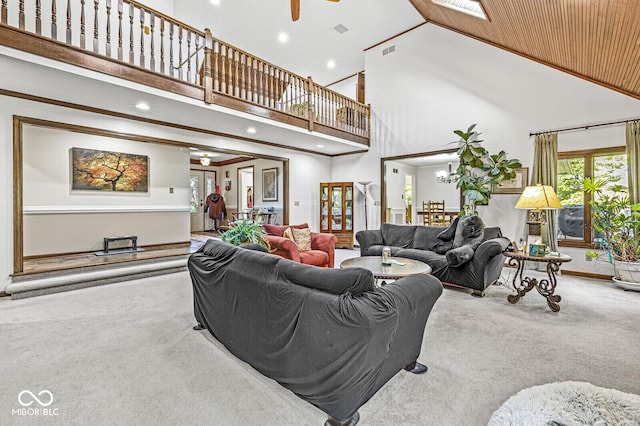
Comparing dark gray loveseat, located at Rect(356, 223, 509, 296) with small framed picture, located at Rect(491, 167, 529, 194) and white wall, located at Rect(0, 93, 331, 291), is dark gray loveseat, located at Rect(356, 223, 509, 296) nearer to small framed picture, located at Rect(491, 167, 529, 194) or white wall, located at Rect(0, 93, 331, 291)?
small framed picture, located at Rect(491, 167, 529, 194)

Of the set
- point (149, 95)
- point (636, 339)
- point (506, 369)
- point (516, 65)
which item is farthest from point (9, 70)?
point (516, 65)

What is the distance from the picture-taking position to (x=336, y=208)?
322 inches

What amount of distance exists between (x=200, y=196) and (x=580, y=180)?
1035cm

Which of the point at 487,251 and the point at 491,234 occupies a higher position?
the point at 491,234

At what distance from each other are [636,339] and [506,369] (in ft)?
4.94

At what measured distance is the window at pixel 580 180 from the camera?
479cm

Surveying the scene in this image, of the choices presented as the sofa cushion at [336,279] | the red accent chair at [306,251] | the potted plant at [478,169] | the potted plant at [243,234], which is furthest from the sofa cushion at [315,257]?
the potted plant at [478,169]

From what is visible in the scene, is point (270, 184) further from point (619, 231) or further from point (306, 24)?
point (619, 231)

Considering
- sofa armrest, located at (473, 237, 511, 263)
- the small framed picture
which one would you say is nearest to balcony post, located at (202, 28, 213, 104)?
sofa armrest, located at (473, 237, 511, 263)

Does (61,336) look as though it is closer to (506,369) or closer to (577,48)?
(506,369)

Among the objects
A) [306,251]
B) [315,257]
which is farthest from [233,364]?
[306,251]

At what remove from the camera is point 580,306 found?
136 inches

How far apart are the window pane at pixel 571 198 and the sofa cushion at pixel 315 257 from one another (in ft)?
13.8

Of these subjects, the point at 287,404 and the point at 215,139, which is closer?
the point at 287,404
